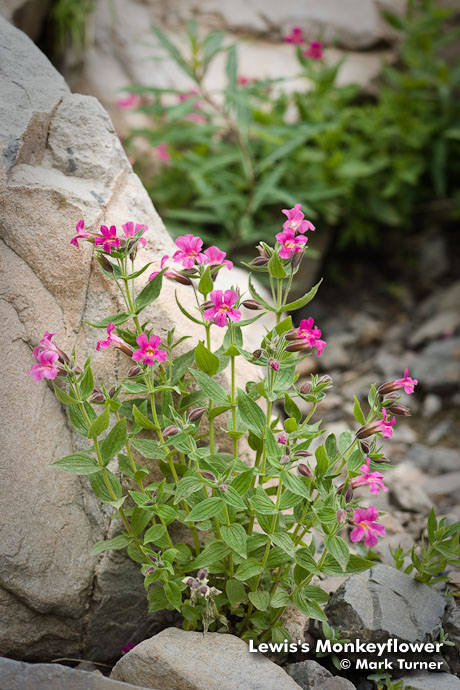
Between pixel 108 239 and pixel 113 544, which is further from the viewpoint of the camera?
pixel 113 544

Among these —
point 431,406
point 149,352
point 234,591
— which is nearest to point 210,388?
point 149,352

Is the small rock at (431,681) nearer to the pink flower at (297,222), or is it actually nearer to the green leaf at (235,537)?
the green leaf at (235,537)

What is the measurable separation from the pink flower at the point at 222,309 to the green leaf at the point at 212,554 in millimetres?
732

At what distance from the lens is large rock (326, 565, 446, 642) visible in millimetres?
2199

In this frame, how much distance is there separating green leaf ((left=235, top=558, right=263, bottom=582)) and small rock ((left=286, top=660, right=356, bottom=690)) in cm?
35

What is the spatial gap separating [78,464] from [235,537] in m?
0.54

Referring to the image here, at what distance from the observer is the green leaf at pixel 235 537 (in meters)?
1.96

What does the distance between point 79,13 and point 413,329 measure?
3664 mm

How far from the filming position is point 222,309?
1.90 meters

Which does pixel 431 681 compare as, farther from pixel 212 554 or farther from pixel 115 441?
pixel 115 441

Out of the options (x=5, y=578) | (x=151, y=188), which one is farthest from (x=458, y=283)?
(x=5, y=578)

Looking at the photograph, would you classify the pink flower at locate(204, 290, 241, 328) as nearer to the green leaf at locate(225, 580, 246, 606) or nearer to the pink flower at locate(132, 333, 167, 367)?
the pink flower at locate(132, 333, 167, 367)

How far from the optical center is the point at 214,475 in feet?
6.50

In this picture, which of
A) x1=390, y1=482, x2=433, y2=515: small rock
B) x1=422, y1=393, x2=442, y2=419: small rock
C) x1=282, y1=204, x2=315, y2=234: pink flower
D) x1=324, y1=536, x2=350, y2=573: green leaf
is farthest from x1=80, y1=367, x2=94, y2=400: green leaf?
x1=422, y1=393, x2=442, y2=419: small rock
